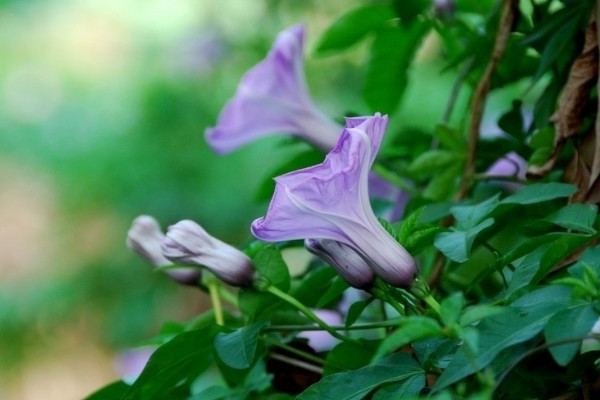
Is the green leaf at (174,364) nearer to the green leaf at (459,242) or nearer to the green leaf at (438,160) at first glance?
the green leaf at (459,242)

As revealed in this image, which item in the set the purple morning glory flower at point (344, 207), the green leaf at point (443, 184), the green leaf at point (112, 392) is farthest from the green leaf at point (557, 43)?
the green leaf at point (112, 392)

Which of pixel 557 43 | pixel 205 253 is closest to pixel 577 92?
pixel 557 43

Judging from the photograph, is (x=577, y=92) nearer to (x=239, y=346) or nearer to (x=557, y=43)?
(x=557, y=43)

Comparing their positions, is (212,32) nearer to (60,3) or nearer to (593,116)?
(60,3)

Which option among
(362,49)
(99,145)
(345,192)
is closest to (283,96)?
(345,192)

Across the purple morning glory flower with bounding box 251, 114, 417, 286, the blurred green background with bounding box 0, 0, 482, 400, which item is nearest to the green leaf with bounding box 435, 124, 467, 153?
the purple morning glory flower with bounding box 251, 114, 417, 286

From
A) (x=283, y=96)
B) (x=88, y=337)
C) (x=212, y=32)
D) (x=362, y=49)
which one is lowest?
(x=88, y=337)
